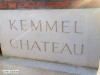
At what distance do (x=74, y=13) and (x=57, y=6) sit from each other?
262 mm

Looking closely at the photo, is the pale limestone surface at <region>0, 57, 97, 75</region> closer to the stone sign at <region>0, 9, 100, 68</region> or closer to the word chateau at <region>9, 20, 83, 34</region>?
the stone sign at <region>0, 9, 100, 68</region>

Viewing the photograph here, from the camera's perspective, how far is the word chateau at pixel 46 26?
2.25 metres

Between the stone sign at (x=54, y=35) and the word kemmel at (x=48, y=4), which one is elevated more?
the word kemmel at (x=48, y=4)

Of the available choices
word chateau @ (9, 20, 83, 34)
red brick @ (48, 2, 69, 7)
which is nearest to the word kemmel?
red brick @ (48, 2, 69, 7)

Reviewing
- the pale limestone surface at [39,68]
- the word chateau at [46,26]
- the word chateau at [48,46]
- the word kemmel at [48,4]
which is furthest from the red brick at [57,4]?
the pale limestone surface at [39,68]

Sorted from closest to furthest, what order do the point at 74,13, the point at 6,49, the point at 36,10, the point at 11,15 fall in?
the point at 74,13 < the point at 36,10 < the point at 11,15 < the point at 6,49

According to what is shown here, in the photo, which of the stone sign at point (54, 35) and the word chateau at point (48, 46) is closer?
the stone sign at point (54, 35)

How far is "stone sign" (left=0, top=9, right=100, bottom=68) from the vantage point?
220 centimetres

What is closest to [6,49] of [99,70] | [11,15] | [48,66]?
[11,15]

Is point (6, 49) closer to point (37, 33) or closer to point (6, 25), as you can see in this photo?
point (6, 25)

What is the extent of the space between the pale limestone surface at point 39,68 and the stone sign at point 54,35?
0.25 feet

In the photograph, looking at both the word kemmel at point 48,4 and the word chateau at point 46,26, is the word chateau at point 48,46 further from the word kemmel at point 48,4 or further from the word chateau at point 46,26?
the word kemmel at point 48,4

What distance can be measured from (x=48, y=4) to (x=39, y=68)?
0.91 meters

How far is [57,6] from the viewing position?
7.55 feet
